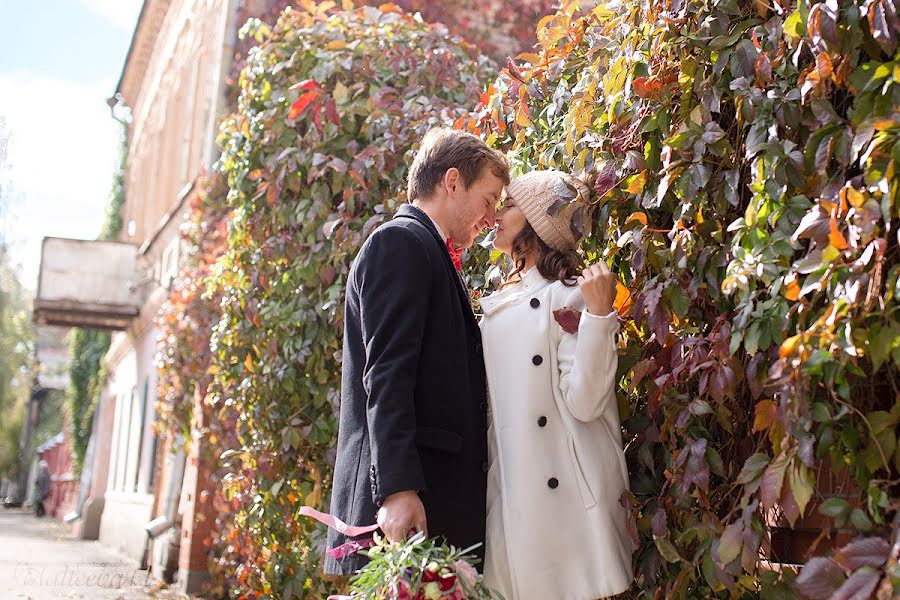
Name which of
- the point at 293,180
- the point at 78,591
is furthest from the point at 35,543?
the point at 293,180

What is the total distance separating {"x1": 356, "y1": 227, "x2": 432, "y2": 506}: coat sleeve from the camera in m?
2.83

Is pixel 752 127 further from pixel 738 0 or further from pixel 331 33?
pixel 331 33

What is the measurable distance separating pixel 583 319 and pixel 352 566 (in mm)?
890

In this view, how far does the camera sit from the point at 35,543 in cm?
1792

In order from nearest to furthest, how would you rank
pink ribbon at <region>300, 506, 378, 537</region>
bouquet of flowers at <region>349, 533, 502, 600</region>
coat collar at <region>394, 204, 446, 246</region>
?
bouquet of flowers at <region>349, 533, 502, 600</region> < pink ribbon at <region>300, 506, 378, 537</region> < coat collar at <region>394, 204, 446, 246</region>

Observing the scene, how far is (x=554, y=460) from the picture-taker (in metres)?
2.92

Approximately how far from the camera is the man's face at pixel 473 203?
3273mm

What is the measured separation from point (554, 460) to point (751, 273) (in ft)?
2.60

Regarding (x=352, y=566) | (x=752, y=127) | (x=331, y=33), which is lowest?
(x=352, y=566)

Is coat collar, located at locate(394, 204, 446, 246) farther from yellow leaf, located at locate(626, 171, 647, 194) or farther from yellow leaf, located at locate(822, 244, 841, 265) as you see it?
yellow leaf, located at locate(822, 244, 841, 265)

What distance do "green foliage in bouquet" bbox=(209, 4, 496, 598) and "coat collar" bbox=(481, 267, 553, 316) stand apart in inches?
67.9

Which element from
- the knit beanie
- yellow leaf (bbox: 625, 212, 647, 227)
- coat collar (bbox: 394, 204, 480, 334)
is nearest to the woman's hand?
yellow leaf (bbox: 625, 212, 647, 227)

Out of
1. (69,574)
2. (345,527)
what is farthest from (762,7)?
(69,574)

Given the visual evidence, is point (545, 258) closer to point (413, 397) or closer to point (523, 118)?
point (413, 397)
